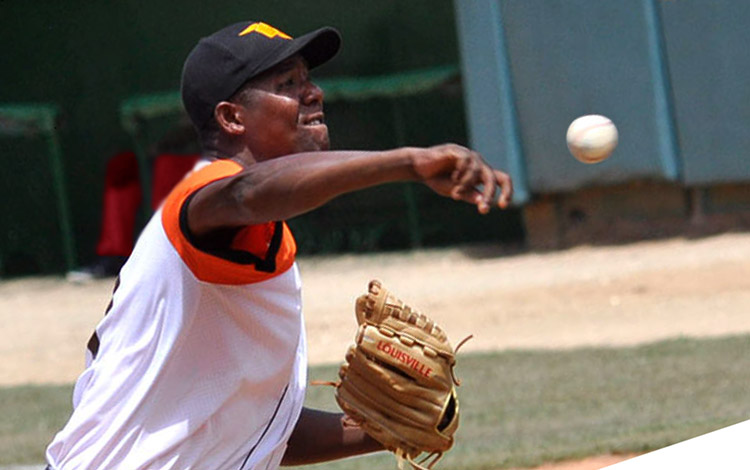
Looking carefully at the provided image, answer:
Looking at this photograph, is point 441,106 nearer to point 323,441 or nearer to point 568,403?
point 568,403

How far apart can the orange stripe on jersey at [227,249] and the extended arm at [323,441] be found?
0.73m

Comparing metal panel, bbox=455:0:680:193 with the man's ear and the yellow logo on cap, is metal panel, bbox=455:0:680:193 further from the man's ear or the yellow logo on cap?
the man's ear

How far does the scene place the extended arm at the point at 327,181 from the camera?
229 cm

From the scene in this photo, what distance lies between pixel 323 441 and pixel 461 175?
1.35 meters

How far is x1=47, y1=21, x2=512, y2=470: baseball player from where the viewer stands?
2.81m

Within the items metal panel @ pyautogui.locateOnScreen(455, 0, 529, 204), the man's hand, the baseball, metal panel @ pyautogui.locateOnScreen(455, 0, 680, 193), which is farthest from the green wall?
the man's hand

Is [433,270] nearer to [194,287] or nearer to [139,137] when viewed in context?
[139,137]

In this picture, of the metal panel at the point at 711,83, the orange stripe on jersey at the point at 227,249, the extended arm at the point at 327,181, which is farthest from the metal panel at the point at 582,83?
the extended arm at the point at 327,181

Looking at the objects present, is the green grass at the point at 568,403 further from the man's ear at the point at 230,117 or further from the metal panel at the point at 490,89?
the man's ear at the point at 230,117

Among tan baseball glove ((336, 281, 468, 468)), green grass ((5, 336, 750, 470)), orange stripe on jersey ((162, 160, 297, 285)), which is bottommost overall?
green grass ((5, 336, 750, 470))

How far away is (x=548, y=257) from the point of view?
40.3 ft

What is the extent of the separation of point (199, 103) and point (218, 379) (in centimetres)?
62

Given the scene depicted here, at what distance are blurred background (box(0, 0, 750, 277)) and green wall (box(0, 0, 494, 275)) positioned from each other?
0.06 feet

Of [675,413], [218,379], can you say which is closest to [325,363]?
[675,413]
